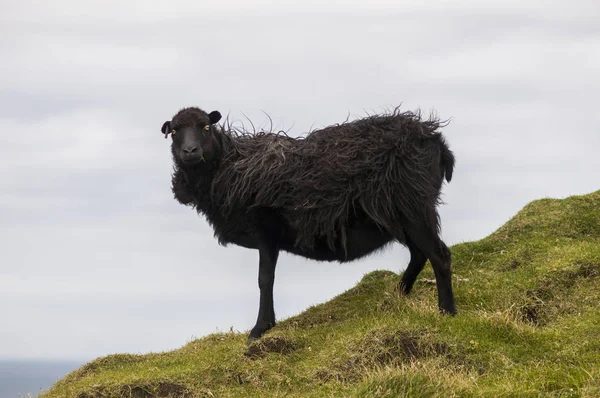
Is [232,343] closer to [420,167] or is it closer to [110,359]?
[110,359]

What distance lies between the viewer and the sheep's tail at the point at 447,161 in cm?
1412

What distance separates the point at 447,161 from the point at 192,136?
4559 mm

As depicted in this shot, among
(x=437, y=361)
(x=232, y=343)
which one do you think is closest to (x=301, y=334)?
(x=232, y=343)

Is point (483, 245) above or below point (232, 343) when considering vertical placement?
above

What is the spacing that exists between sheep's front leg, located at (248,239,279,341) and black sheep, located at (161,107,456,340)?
0.02 m

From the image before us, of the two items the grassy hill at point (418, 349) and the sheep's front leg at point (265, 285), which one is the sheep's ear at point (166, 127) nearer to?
the sheep's front leg at point (265, 285)

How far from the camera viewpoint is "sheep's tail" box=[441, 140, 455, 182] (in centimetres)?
1412

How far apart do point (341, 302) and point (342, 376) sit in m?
4.86

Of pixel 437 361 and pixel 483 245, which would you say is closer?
pixel 437 361

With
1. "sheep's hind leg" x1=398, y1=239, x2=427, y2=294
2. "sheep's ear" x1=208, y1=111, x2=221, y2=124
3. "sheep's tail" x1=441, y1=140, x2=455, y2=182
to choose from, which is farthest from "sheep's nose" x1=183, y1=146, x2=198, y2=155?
"sheep's tail" x1=441, y1=140, x2=455, y2=182

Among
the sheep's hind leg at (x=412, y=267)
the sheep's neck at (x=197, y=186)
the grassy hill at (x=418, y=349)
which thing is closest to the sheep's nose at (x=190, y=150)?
the sheep's neck at (x=197, y=186)

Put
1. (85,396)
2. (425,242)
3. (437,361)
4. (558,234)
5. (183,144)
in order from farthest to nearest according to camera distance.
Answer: (558,234) < (183,144) < (425,242) < (85,396) < (437,361)

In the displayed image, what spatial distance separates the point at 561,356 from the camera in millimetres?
11320

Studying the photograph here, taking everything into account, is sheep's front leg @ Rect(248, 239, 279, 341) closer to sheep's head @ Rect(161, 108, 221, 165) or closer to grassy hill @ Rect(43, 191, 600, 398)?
grassy hill @ Rect(43, 191, 600, 398)
